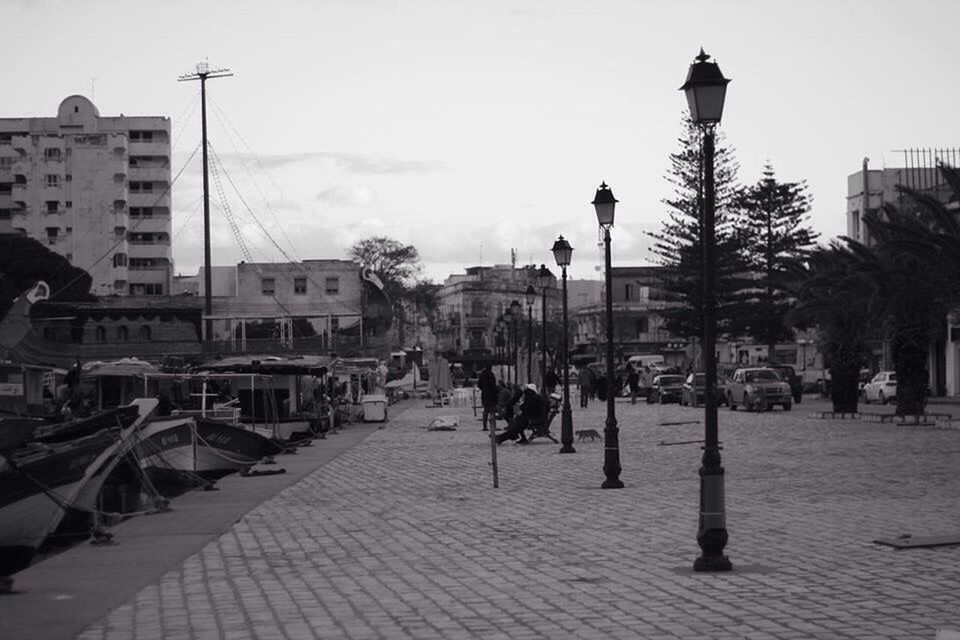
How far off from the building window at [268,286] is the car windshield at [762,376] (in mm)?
51475

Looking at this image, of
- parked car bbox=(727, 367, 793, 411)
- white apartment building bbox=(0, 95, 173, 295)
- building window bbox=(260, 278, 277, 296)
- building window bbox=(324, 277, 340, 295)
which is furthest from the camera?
white apartment building bbox=(0, 95, 173, 295)

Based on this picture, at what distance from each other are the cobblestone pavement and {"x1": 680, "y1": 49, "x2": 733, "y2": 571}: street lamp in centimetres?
32

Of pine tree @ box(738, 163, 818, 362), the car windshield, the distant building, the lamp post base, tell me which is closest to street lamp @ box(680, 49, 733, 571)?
the lamp post base

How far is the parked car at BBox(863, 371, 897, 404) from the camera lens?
55594 millimetres

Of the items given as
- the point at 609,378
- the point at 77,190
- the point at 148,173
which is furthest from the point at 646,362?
the point at 609,378

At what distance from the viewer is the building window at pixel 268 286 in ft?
318

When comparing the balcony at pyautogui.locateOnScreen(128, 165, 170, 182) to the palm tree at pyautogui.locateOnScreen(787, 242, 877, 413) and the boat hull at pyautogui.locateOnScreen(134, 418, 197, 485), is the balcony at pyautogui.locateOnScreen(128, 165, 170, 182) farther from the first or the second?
the boat hull at pyautogui.locateOnScreen(134, 418, 197, 485)

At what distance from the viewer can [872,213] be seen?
3509 cm

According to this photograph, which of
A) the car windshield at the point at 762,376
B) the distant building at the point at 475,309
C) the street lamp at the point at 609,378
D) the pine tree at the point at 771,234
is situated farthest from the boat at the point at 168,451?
the distant building at the point at 475,309

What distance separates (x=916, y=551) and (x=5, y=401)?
2739 centimetres

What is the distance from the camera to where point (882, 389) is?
56.3 meters

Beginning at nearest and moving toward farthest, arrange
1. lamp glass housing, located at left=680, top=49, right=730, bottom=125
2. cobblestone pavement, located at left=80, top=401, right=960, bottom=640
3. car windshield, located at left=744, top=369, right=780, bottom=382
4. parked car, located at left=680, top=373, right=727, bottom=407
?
cobblestone pavement, located at left=80, top=401, right=960, bottom=640
lamp glass housing, located at left=680, top=49, right=730, bottom=125
car windshield, located at left=744, top=369, right=780, bottom=382
parked car, located at left=680, top=373, right=727, bottom=407

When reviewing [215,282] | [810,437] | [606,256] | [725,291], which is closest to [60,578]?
[606,256]

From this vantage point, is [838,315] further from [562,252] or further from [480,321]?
[480,321]
